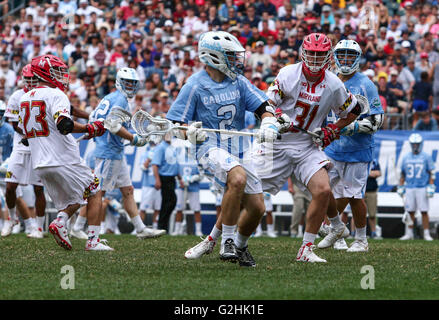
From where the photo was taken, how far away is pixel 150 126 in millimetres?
7703

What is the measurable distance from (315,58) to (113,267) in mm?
2908

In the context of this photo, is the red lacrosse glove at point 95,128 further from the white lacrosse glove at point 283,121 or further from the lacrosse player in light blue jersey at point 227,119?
the white lacrosse glove at point 283,121

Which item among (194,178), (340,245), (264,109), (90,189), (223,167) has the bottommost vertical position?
(340,245)

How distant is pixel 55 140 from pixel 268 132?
271cm

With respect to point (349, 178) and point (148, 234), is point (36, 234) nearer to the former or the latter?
point (148, 234)

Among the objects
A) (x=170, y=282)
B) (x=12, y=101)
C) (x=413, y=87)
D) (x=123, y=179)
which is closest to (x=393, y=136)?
(x=413, y=87)

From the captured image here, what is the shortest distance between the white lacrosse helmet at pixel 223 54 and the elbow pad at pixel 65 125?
1661mm

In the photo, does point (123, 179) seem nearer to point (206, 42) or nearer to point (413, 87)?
point (206, 42)

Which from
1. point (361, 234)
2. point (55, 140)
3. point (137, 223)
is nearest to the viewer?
point (55, 140)

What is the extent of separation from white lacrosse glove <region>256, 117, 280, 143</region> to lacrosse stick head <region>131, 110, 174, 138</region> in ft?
2.90

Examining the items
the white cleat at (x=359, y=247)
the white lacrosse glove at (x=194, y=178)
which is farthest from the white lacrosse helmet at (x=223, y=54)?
the white lacrosse glove at (x=194, y=178)

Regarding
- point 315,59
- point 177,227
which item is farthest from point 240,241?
point 177,227

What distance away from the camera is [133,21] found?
2131 centimetres

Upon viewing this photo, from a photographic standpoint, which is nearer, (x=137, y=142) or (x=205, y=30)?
(x=137, y=142)
